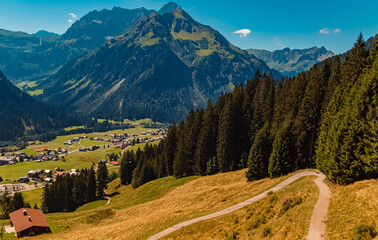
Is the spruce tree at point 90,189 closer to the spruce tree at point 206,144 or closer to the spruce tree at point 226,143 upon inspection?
the spruce tree at point 206,144

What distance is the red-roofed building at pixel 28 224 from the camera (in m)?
50.5

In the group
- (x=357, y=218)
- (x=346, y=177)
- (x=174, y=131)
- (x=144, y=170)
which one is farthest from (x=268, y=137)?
(x=144, y=170)

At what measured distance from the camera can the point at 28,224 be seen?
2031 inches

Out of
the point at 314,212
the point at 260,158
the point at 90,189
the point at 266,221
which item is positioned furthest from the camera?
the point at 90,189

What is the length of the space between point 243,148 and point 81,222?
5367 centimetres

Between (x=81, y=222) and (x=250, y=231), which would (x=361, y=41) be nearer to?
(x=250, y=231)

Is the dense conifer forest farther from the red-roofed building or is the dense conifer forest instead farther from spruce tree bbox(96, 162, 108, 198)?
the red-roofed building

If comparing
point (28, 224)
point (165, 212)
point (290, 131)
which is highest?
point (290, 131)

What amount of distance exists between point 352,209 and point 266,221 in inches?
362

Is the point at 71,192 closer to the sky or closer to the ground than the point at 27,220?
closer to the ground

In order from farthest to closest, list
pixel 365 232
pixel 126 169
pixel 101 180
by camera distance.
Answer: pixel 126 169, pixel 101 180, pixel 365 232

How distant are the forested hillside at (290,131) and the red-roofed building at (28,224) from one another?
141 feet


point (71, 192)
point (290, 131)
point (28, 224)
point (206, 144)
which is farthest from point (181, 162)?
point (71, 192)

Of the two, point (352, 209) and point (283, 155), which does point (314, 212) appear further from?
point (283, 155)
